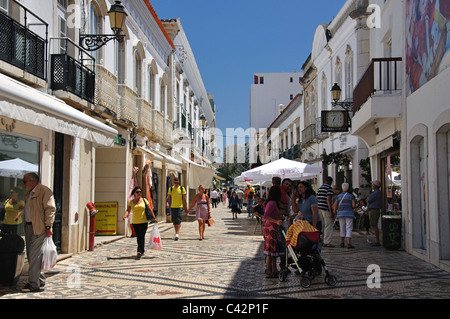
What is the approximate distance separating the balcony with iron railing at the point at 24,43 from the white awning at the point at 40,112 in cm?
113

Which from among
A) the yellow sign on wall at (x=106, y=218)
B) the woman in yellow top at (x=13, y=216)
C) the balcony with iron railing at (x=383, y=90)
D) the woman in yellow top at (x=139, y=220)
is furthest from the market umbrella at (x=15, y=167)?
the balcony with iron railing at (x=383, y=90)

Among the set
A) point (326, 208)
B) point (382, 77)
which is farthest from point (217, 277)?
point (382, 77)

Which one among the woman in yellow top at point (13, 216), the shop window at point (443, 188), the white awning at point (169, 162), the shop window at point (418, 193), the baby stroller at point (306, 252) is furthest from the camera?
the white awning at point (169, 162)

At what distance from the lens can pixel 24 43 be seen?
8289 mm

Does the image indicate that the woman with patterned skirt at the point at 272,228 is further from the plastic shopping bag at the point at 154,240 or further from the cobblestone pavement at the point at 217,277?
the plastic shopping bag at the point at 154,240

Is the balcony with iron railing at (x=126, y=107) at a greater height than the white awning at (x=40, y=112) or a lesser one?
greater

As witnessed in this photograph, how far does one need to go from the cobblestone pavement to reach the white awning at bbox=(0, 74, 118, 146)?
2348 millimetres

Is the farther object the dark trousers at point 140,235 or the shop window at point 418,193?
the shop window at point 418,193

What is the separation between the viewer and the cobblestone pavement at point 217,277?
6.55 metres

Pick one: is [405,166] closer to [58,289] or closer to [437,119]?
[437,119]

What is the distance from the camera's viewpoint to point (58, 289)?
6.88 meters

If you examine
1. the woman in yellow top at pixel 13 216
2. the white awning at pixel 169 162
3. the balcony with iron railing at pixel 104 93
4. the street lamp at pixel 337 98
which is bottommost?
the woman in yellow top at pixel 13 216

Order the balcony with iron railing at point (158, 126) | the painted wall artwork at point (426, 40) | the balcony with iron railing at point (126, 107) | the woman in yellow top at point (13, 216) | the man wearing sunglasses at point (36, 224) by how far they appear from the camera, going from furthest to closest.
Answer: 1. the balcony with iron railing at point (158, 126)
2. the balcony with iron railing at point (126, 107)
3. the painted wall artwork at point (426, 40)
4. the woman in yellow top at point (13, 216)
5. the man wearing sunglasses at point (36, 224)

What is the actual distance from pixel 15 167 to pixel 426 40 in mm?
8250
